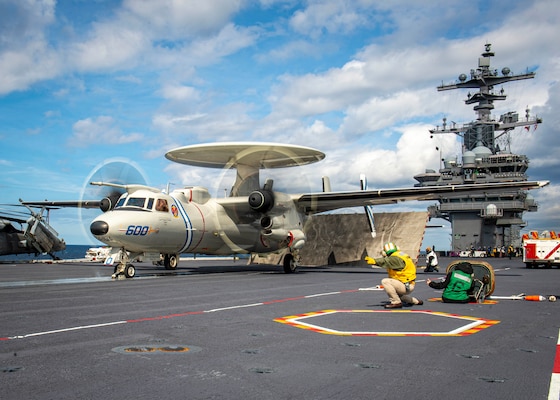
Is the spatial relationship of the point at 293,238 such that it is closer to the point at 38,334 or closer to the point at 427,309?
the point at 427,309

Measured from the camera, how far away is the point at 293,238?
90.1 ft

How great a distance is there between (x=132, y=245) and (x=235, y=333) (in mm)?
13684

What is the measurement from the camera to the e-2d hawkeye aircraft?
20906 millimetres

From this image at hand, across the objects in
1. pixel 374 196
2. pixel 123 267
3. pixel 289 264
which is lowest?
pixel 289 264

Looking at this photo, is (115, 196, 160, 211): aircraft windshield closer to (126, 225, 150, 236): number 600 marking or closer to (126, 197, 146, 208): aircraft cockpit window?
(126, 197, 146, 208): aircraft cockpit window

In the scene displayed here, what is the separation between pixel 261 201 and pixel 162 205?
5.32m

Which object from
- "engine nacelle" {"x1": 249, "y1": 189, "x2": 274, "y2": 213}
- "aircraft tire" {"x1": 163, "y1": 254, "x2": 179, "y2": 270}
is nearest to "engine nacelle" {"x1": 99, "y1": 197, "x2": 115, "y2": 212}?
"aircraft tire" {"x1": 163, "y1": 254, "x2": 179, "y2": 270}

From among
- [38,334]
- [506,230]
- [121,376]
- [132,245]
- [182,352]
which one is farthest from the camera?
[506,230]

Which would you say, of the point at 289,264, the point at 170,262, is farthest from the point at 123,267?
the point at 289,264

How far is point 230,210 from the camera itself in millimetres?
26609

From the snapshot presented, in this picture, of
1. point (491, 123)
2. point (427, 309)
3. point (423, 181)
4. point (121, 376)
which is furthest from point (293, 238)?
point (491, 123)

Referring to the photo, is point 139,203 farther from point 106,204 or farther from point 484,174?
point 484,174

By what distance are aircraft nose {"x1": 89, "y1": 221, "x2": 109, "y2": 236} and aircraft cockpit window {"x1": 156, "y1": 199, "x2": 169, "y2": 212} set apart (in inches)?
121

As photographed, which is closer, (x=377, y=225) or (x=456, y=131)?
(x=377, y=225)
